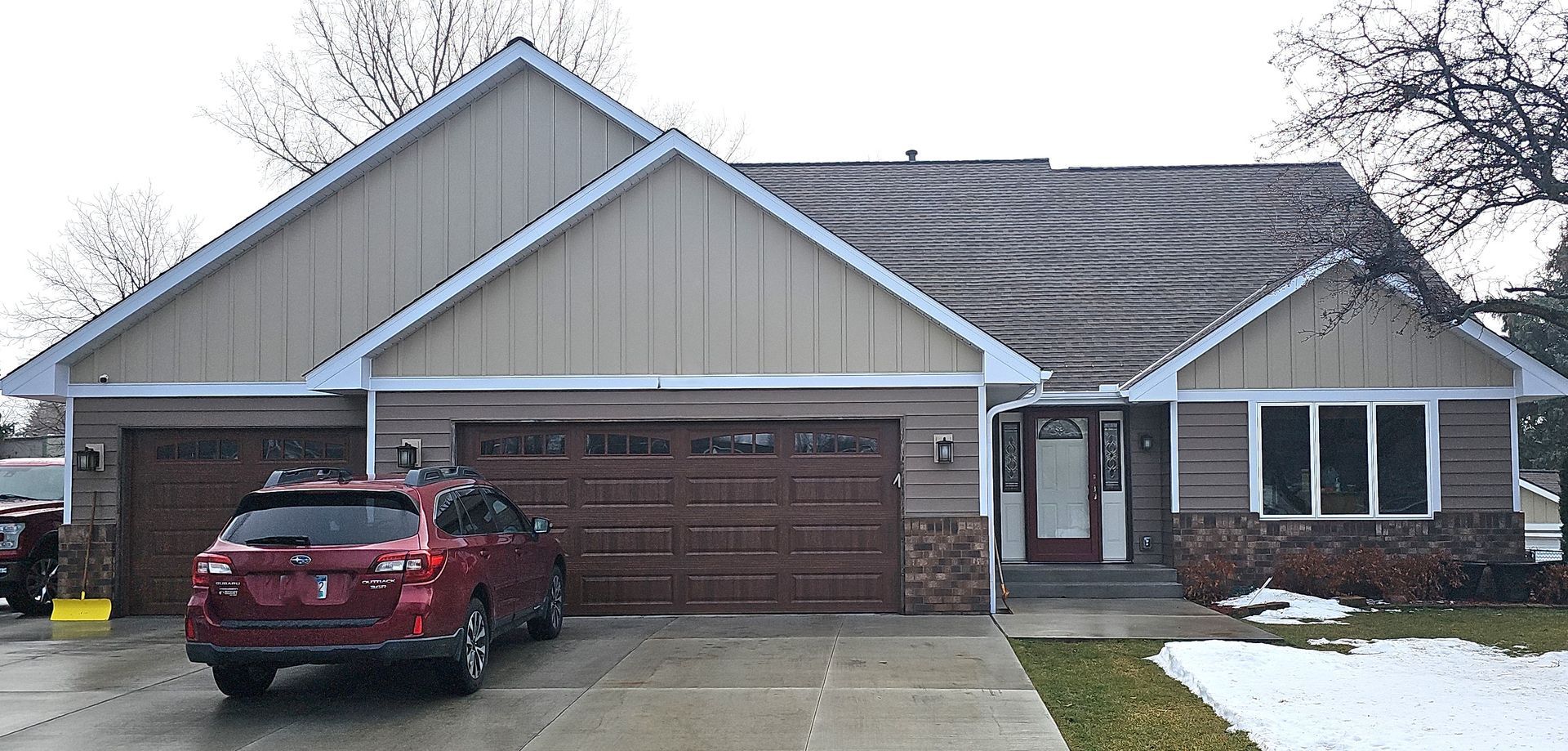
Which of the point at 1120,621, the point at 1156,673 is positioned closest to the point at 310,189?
the point at 1120,621

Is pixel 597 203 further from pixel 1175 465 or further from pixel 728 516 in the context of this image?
pixel 1175 465

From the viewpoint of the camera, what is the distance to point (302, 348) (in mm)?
13523

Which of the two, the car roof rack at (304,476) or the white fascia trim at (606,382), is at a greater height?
the white fascia trim at (606,382)

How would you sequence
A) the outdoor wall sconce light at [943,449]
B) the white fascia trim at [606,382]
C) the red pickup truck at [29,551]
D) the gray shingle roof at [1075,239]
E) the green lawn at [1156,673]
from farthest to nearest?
the gray shingle roof at [1075,239] < the red pickup truck at [29,551] < the white fascia trim at [606,382] < the outdoor wall sconce light at [943,449] < the green lawn at [1156,673]

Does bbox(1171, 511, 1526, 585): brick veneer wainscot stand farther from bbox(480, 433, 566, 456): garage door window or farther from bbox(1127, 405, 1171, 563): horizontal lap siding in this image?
bbox(480, 433, 566, 456): garage door window

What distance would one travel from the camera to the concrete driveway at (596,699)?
7.45 meters

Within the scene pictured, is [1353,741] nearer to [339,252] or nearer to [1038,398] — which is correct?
[1038,398]

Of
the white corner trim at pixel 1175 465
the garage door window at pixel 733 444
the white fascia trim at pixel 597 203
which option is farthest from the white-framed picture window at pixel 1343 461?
the garage door window at pixel 733 444

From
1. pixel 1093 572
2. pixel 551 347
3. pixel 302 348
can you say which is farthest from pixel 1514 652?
pixel 302 348

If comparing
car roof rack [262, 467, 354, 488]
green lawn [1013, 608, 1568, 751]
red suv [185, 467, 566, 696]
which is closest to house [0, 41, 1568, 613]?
green lawn [1013, 608, 1568, 751]

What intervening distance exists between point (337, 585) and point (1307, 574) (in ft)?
34.7

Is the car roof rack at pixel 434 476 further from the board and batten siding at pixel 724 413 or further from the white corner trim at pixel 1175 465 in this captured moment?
the white corner trim at pixel 1175 465

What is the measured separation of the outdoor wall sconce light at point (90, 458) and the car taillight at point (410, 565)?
7.08 metres

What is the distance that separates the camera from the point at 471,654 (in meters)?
8.62
